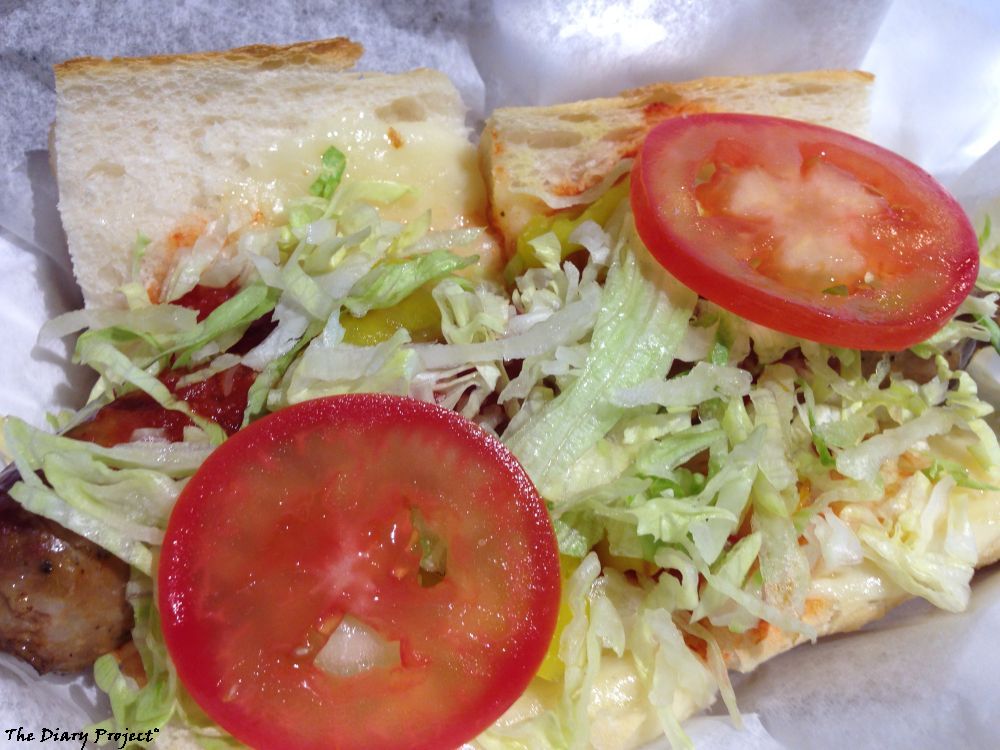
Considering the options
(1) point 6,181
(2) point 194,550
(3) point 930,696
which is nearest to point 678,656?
(3) point 930,696

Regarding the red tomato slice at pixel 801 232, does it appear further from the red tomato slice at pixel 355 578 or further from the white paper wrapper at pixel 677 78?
the red tomato slice at pixel 355 578

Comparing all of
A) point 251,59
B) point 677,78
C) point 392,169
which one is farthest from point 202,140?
point 677,78

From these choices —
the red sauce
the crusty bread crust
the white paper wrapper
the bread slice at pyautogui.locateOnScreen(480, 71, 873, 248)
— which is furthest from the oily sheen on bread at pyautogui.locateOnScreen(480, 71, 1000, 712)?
the red sauce

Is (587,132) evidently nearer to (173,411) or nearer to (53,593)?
(173,411)

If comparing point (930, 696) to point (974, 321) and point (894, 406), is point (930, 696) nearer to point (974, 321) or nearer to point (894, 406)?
point (894, 406)

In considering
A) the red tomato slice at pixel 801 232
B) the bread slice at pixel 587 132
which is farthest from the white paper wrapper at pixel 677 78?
the red tomato slice at pixel 801 232

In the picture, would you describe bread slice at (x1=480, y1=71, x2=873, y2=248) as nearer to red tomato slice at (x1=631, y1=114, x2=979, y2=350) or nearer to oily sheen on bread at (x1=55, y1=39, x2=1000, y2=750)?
oily sheen on bread at (x1=55, y1=39, x2=1000, y2=750)
